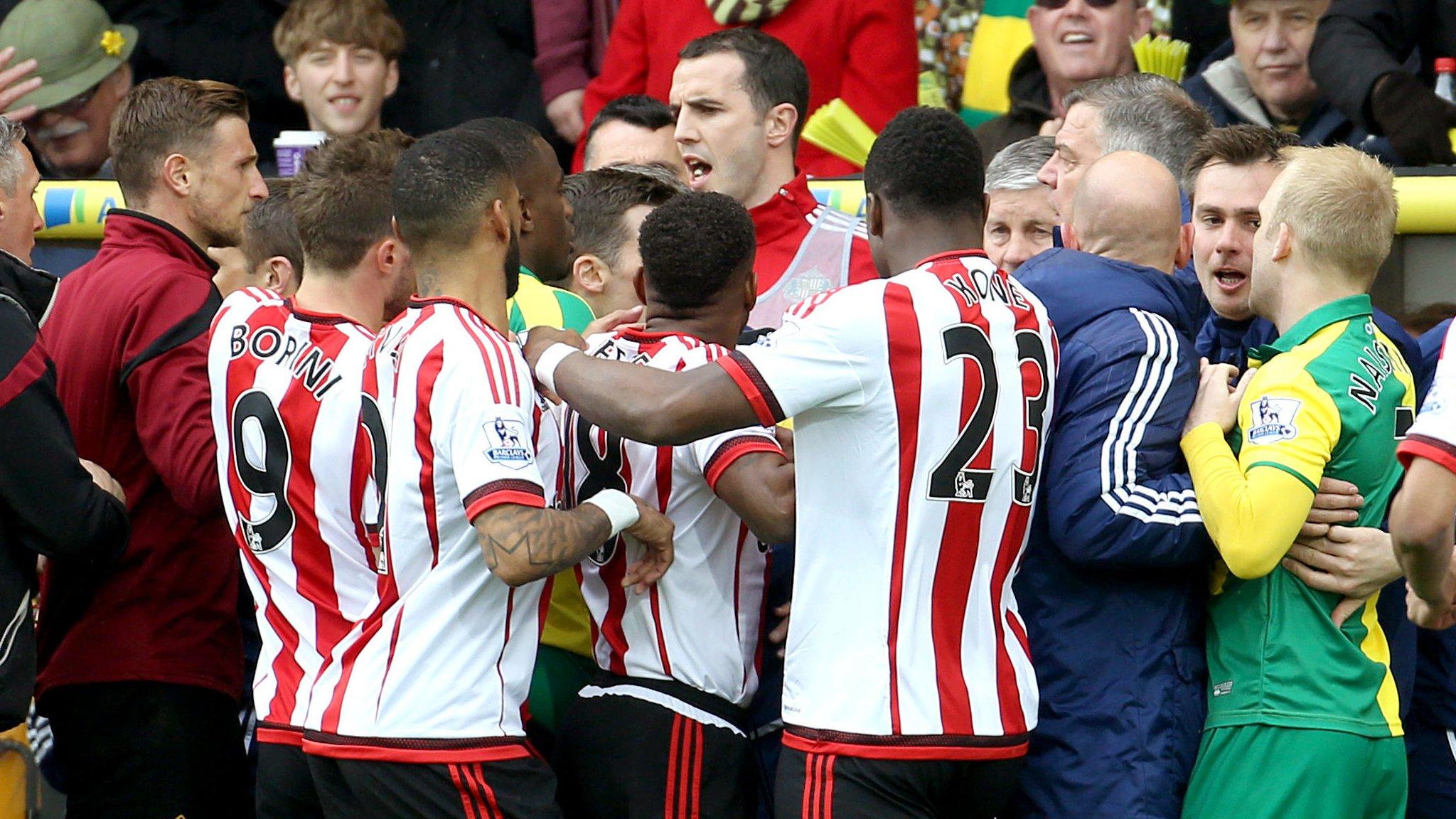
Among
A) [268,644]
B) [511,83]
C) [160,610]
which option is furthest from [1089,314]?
[511,83]

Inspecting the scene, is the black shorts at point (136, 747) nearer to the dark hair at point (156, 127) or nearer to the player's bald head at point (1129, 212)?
the dark hair at point (156, 127)

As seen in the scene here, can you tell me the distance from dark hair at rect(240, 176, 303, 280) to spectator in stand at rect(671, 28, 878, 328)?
4.71 ft

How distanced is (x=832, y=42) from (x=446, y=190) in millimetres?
3353

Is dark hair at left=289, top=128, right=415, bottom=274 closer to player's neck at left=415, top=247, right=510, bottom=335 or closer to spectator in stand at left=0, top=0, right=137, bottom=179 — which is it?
player's neck at left=415, top=247, right=510, bottom=335

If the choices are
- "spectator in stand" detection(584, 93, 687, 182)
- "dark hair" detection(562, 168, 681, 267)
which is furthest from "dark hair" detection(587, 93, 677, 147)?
"dark hair" detection(562, 168, 681, 267)

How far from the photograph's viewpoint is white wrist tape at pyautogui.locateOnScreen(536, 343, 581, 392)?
335cm

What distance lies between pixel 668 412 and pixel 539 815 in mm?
837

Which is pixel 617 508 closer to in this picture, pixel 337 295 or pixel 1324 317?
pixel 337 295

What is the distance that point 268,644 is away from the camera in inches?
152

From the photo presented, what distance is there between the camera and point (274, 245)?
4.62m

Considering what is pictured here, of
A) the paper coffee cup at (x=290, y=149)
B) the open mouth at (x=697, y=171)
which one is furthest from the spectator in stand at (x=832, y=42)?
the paper coffee cup at (x=290, y=149)

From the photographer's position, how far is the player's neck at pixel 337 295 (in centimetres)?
388

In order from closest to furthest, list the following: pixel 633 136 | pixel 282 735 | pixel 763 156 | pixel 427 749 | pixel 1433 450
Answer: pixel 1433 450 → pixel 427 749 → pixel 282 735 → pixel 763 156 → pixel 633 136

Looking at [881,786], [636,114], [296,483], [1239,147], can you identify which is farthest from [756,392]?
[636,114]
